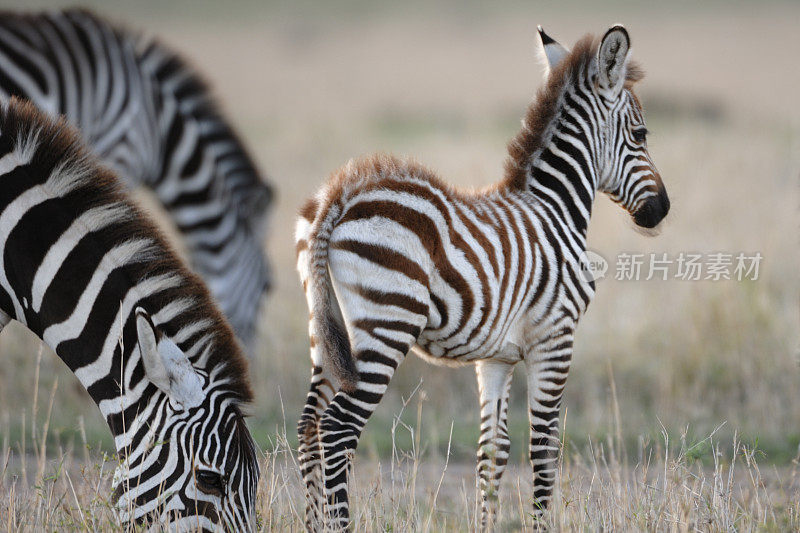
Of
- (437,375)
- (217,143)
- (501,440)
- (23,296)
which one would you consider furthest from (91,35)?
(501,440)

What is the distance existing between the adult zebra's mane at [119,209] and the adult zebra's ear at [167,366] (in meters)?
0.21

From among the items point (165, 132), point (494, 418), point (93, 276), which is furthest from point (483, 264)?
point (165, 132)

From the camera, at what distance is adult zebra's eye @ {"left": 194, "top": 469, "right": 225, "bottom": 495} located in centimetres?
414

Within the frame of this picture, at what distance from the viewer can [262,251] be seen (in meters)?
11.6

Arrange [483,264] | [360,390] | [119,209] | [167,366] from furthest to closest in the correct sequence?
[483,264]
[360,390]
[119,209]
[167,366]

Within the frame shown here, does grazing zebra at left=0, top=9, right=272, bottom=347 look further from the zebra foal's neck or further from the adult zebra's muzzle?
the zebra foal's neck

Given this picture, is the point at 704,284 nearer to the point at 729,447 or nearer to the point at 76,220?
the point at 729,447

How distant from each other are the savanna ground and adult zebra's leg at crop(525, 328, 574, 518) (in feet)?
0.73

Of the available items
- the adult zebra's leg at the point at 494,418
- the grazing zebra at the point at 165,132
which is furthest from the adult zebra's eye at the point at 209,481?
→ the grazing zebra at the point at 165,132

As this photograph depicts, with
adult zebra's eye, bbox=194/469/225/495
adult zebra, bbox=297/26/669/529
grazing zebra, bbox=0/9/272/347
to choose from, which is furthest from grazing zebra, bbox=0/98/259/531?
grazing zebra, bbox=0/9/272/347

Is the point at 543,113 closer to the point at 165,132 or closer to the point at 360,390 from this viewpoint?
the point at 360,390

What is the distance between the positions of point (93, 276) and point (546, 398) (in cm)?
271

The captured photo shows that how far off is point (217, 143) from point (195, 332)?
8.16 metres

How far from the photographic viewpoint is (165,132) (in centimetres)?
1176
